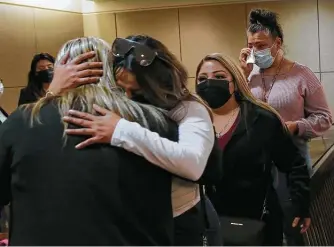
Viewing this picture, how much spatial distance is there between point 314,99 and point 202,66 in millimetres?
727

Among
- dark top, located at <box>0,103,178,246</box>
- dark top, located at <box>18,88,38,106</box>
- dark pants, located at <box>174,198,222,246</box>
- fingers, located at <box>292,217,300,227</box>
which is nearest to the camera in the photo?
dark top, located at <box>0,103,178,246</box>

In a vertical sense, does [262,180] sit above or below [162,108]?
below

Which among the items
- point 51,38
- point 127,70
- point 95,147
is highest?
point 51,38

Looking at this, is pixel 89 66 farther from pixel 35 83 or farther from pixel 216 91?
pixel 35 83

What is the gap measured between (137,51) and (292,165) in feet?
3.46

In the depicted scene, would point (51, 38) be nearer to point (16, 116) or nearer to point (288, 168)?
point (288, 168)

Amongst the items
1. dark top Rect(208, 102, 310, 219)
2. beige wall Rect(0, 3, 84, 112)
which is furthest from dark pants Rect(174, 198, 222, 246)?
beige wall Rect(0, 3, 84, 112)

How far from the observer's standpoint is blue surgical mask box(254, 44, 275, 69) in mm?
2758

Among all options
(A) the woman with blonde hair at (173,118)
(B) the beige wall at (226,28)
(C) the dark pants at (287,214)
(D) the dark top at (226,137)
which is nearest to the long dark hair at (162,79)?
(A) the woman with blonde hair at (173,118)

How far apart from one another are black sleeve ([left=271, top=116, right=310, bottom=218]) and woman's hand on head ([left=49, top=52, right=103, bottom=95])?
1031 mm

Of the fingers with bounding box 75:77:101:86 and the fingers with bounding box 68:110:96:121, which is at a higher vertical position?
the fingers with bounding box 75:77:101:86

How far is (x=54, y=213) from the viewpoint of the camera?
1304 millimetres

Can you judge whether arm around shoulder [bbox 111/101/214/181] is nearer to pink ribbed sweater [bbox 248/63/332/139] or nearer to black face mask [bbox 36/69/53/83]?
pink ribbed sweater [bbox 248/63/332/139]

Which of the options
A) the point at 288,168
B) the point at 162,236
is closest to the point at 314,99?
the point at 288,168
